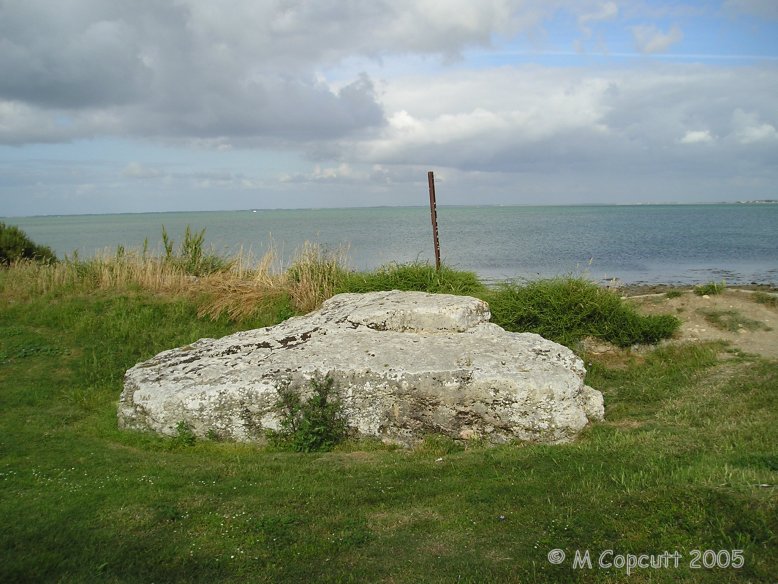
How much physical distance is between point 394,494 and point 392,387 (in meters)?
2.18

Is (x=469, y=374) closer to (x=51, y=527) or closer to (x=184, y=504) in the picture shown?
(x=184, y=504)

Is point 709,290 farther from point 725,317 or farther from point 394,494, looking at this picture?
point 394,494

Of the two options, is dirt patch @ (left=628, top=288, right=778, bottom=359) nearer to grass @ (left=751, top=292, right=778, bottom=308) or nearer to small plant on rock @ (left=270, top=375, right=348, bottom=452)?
grass @ (left=751, top=292, right=778, bottom=308)

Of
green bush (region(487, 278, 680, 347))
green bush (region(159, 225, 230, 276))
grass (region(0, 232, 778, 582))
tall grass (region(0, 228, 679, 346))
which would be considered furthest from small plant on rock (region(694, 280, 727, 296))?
green bush (region(159, 225, 230, 276))

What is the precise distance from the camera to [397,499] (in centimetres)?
605

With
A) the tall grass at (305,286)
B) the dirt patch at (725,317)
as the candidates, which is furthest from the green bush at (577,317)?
the dirt patch at (725,317)

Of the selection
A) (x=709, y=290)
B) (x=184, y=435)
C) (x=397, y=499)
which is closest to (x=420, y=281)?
(x=709, y=290)

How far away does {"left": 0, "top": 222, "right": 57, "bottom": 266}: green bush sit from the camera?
21.6 m

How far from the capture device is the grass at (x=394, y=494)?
Result: 15.1 ft

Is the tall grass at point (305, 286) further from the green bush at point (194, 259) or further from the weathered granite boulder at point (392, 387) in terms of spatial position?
the weathered granite boulder at point (392, 387)

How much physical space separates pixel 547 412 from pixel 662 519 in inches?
126

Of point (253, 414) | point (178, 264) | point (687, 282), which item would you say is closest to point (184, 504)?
point (253, 414)

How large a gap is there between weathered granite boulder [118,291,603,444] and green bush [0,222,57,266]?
610 inches

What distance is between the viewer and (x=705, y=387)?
372 inches
